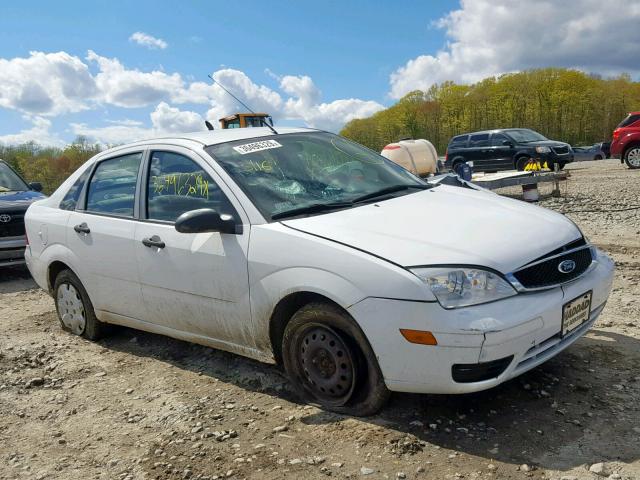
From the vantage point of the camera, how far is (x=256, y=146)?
166 inches

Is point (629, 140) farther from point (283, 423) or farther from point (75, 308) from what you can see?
point (283, 423)

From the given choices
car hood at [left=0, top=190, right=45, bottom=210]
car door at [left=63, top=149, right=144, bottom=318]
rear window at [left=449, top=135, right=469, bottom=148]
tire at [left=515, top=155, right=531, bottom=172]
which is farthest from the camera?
rear window at [left=449, top=135, right=469, bottom=148]

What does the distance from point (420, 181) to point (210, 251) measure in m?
1.69

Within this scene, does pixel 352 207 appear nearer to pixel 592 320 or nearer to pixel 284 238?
pixel 284 238

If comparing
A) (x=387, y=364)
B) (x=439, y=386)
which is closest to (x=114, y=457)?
(x=387, y=364)

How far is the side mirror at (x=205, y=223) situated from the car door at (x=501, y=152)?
59.0ft

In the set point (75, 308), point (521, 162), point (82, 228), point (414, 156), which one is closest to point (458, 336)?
point (82, 228)

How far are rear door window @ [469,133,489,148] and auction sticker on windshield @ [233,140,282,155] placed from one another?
17903 mm

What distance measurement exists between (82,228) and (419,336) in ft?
10.3

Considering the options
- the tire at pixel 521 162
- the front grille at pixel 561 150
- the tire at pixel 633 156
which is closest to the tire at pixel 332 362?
the tire at pixel 633 156

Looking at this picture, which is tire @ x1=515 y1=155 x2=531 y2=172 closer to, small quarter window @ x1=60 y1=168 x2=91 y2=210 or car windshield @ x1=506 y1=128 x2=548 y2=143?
car windshield @ x1=506 y1=128 x2=548 y2=143

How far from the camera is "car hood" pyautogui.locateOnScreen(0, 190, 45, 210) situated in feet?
28.8

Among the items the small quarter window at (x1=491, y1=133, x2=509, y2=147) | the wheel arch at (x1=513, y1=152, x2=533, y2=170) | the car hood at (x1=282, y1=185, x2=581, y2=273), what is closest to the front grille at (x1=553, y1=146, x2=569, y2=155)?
the wheel arch at (x1=513, y1=152, x2=533, y2=170)

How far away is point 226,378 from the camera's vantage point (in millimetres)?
4219
